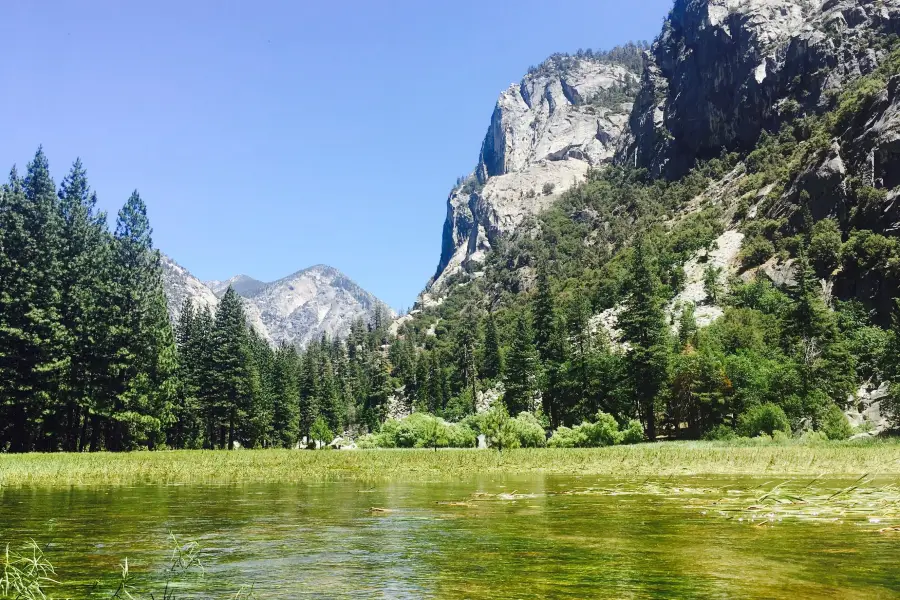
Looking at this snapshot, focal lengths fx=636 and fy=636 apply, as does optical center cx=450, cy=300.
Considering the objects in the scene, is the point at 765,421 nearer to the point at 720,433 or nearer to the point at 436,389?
the point at 720,433

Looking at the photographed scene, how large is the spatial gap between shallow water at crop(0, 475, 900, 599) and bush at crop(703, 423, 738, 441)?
43.6 meters

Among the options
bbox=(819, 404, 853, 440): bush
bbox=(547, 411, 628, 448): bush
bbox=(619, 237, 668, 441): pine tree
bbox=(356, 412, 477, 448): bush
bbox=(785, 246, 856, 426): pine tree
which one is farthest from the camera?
bbox=(356, 412, 477, 448): bush

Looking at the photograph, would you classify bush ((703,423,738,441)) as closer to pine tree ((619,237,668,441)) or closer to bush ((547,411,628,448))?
pine tree ((619,237,668,441))

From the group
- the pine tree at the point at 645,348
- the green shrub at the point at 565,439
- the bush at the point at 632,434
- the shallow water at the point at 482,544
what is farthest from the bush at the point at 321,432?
the shallow water at the point at 482,544

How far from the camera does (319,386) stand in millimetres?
126500

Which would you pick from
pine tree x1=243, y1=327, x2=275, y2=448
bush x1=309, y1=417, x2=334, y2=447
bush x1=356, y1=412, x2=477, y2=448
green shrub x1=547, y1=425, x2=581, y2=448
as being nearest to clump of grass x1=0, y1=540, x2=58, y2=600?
green shrub x1=547, y1=425, x2=581, y2=448

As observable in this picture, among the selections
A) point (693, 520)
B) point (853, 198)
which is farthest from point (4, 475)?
point (853, 198)

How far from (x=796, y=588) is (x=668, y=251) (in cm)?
14060

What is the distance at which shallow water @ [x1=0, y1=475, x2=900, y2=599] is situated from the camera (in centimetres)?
750

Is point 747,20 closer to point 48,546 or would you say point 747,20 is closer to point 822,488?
point 822,488

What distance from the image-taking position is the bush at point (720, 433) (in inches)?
2287

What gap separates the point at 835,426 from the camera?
168 ft

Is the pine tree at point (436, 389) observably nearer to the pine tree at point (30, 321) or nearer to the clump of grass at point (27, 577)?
the pine tree at point (30, 321)

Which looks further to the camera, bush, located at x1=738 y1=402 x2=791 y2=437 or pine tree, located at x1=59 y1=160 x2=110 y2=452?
bush, located at x1=738 y1=402 x2=791 y2=437
